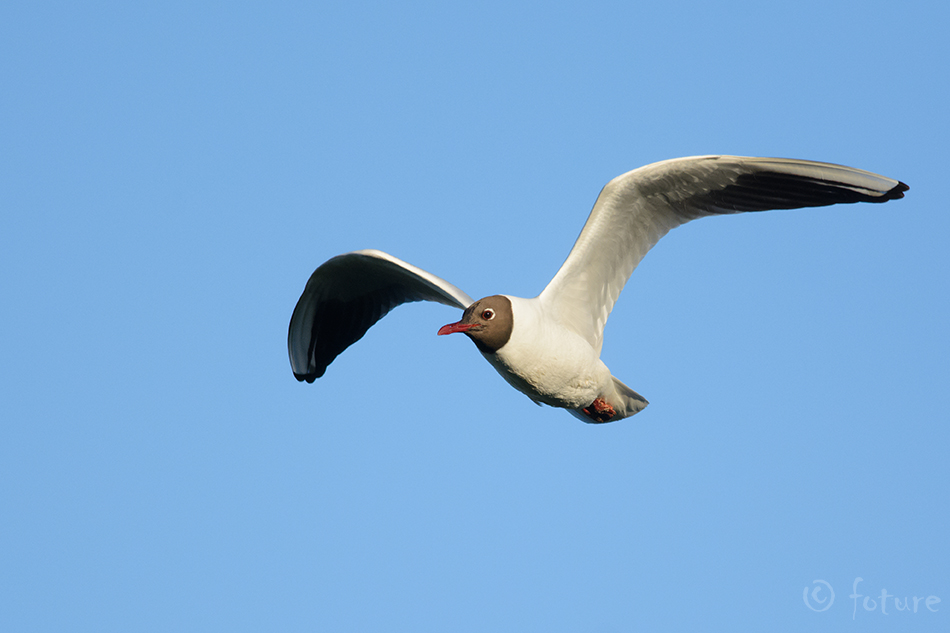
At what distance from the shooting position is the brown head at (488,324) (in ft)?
23.2

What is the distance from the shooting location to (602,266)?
26.7 ft

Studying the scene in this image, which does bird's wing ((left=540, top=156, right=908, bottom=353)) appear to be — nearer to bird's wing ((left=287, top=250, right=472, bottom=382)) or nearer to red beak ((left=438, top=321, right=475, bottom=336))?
red beak ((left=438, top=321, right=475, bottom=336))

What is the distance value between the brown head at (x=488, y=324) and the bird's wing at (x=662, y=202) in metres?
0.73

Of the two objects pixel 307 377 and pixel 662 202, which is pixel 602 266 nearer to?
pixel 662 202

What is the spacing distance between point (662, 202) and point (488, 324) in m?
1.97

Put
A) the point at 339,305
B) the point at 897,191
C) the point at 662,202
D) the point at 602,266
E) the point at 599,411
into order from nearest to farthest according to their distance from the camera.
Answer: the point at 897,191 → the point at 662,202 → the point at 602,266 → the point at 599,411 → the point at 339,305

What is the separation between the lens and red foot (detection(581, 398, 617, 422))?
330 inches

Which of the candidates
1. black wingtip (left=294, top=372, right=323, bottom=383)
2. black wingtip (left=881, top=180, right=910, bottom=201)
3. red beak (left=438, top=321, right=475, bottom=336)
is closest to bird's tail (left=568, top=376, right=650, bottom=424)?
red beak (left=438, top=321, right=475, bottom=336)

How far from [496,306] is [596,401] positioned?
176 centimetres

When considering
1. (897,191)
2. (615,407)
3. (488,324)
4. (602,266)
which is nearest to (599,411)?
(615,407)

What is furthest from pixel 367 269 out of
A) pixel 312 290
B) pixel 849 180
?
pixel 849 180

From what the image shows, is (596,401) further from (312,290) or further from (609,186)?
(312,290)

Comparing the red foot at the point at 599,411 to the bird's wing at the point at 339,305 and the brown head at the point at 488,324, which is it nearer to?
the brown head at the point at 488,324

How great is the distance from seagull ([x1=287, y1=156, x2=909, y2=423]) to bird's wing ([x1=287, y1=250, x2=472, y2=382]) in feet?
0.19
